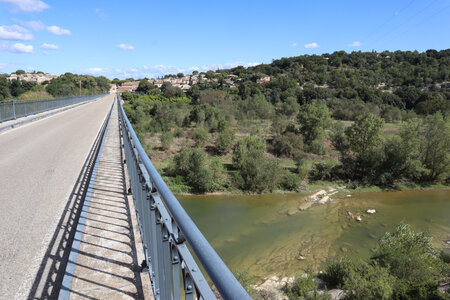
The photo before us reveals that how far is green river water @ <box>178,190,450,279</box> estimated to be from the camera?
641 inches

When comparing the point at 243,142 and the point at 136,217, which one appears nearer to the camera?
the point at 136,217

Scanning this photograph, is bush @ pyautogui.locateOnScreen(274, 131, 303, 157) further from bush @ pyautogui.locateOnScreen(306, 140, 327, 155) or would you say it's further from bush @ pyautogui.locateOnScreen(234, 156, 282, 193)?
bush @ pyautogui.locateOnScreen(234, 156, 282, 193)

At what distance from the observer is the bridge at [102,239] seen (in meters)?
1.36

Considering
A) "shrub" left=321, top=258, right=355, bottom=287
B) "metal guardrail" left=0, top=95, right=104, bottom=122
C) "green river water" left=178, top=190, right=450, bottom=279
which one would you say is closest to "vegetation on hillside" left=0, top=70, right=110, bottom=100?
"metal guardrail" left=0, top=95, right=104, bottom=122

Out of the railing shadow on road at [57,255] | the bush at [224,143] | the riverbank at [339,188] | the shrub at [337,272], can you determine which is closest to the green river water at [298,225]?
the riverbank at [339,188]

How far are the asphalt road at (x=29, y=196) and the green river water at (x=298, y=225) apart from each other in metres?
10.2

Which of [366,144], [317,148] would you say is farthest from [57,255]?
[317,148]

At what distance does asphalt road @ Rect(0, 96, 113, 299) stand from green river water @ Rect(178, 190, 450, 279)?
1016 centimetres

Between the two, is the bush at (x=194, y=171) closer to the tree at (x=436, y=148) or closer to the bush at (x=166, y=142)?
the bush at (x=166, y=142)

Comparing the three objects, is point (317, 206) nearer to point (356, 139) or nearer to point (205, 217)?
point (205, 217)

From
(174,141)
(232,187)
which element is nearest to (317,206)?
(232,187)

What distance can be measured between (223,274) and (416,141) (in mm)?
32931

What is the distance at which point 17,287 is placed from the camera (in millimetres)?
2465

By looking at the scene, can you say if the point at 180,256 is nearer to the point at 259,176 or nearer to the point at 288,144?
the point at 259,176
